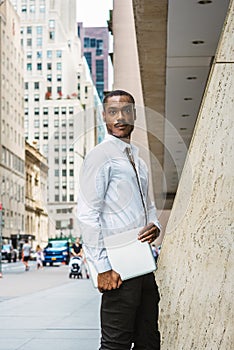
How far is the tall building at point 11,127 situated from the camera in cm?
8219

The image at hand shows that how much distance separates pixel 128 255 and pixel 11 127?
8507 centimetres

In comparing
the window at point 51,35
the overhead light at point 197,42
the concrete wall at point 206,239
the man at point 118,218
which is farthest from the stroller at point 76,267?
the window at point 51,35

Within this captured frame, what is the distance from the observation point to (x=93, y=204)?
3.51 meters

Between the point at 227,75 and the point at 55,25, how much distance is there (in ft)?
352

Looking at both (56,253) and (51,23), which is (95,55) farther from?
(56,253)

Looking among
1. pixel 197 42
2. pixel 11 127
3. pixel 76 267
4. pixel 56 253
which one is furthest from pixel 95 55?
pixel 197 42

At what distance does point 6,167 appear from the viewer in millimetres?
83938

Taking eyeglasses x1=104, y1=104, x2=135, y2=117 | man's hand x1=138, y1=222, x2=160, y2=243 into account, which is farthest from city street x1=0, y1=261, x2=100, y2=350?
eyeglasses x1=104, y1=104, x2=135, y2=117

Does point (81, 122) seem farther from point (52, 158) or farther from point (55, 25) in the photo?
point (55, 25)

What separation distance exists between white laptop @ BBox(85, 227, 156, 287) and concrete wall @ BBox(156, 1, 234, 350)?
0.52 m

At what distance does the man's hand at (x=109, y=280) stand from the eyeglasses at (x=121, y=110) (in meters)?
0.76

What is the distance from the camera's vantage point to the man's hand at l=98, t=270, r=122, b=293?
3444 millimetres

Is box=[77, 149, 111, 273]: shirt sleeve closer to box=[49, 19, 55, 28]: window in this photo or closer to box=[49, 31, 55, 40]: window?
box=[49, 19, 55, 28]: window

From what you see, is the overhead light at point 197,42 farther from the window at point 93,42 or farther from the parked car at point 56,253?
the window at point 93,42
